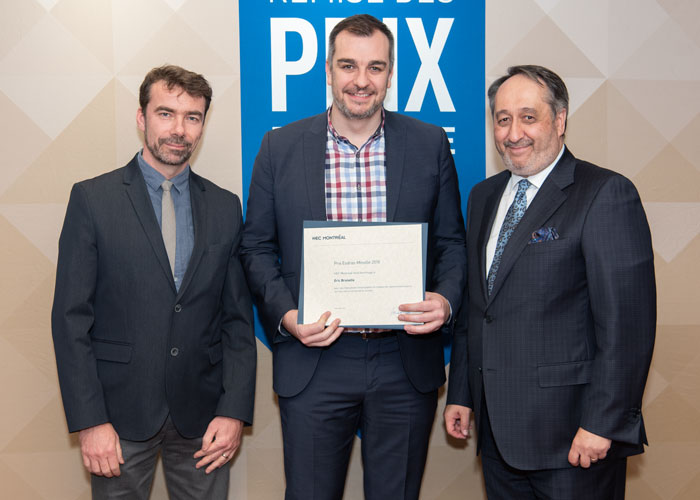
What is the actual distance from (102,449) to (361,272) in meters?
1.13

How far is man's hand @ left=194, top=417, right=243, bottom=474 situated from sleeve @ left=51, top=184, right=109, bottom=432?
40cm

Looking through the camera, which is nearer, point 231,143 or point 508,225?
point 508,225

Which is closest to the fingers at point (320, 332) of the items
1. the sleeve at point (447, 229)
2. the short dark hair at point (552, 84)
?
the sleeve at point (447, 229)

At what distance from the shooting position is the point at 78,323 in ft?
6.55

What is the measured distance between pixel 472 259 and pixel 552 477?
81 centimetres

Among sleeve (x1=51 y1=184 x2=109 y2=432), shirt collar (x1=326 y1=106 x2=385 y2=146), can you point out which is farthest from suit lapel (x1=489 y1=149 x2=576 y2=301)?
sleeve (x1=51 y1=184 x2=109 y2=432)

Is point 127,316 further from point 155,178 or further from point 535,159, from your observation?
point 535,159

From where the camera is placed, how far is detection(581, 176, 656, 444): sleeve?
5.83 feet

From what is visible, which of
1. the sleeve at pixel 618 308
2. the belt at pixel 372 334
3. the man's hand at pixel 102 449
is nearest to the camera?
the sleeve at pixel 618 308

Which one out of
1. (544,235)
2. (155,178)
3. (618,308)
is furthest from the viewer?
(155,178)

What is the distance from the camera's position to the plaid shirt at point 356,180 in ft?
7.18

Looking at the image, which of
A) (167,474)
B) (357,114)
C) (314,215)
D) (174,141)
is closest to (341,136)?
(357,114)

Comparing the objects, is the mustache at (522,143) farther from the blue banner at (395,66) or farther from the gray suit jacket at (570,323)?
the blue banner at (395,66)

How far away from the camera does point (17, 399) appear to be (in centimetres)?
292
